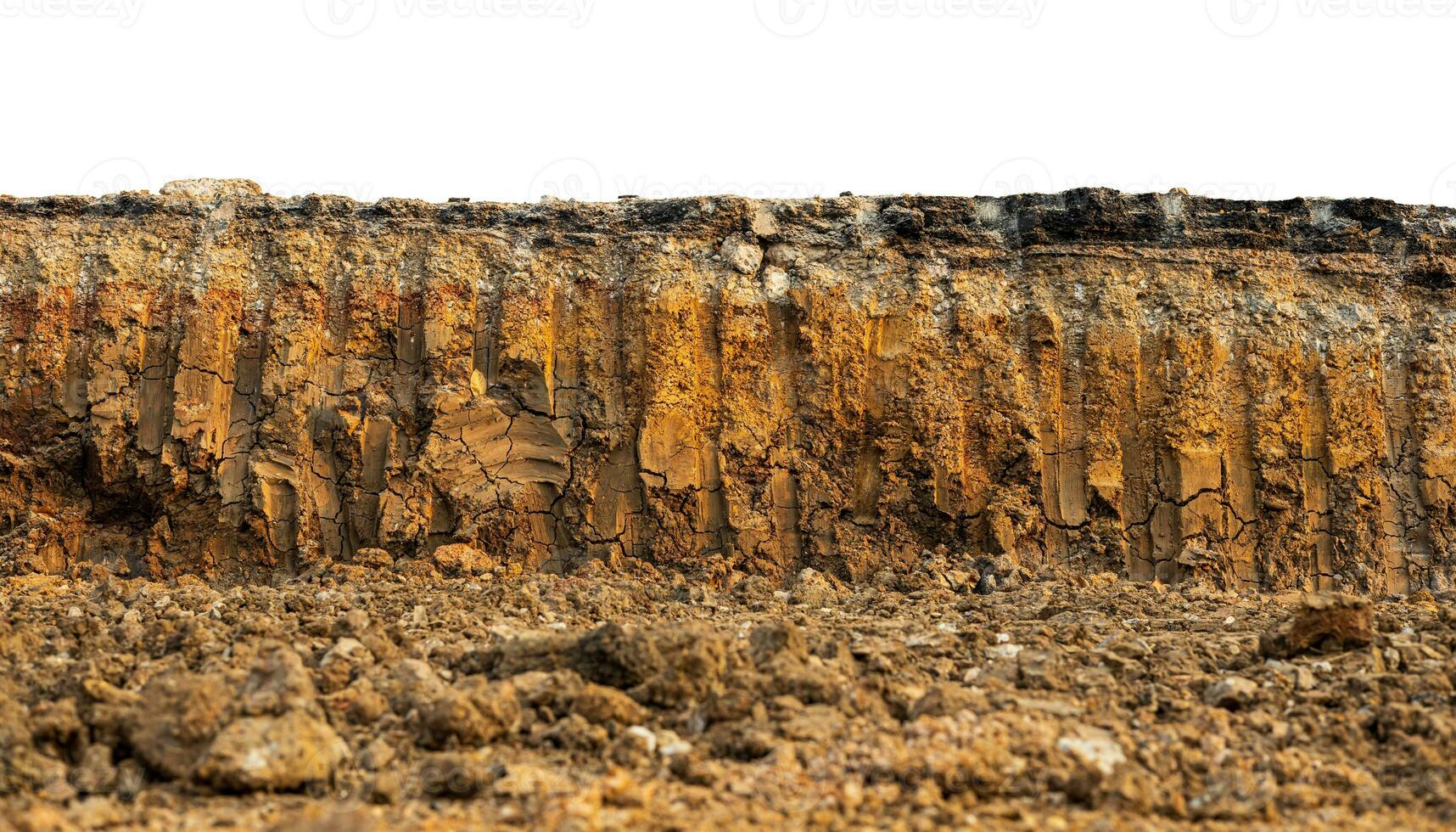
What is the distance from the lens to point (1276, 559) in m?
8.86

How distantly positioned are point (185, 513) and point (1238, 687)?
6581 mm

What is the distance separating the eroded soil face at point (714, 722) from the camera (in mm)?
4047

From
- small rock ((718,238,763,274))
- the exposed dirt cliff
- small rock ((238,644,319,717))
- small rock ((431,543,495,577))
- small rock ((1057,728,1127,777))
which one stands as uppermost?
small rock ((718,238,763,274))

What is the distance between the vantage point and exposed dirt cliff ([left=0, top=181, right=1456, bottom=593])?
28.3 feet

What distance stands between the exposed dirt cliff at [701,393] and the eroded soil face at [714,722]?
231 cm

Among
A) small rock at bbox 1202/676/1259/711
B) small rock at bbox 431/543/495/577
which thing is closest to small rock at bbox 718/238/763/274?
small rock at bbox 431/543/495/577

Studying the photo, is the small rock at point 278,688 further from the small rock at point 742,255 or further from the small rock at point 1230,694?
the small rock at point 742,255

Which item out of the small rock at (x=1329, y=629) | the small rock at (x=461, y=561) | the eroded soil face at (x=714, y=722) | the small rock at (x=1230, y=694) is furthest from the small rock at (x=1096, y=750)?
the small rock at (x=461, y=561)

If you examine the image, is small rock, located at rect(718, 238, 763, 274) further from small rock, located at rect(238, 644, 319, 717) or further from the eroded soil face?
small rock, located at rect(238, 644, 319, 717)

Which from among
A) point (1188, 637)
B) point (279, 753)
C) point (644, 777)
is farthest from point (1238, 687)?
point (279, 753)

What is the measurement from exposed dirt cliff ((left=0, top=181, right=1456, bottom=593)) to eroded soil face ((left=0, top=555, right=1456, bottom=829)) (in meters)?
2.31

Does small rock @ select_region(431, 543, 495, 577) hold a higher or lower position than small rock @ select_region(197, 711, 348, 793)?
lower

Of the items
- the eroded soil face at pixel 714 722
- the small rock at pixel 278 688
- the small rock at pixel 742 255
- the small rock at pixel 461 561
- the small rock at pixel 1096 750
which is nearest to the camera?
the eroded soil face at pixel 714 722

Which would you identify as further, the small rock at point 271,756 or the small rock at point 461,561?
the small rock at point 461,561
